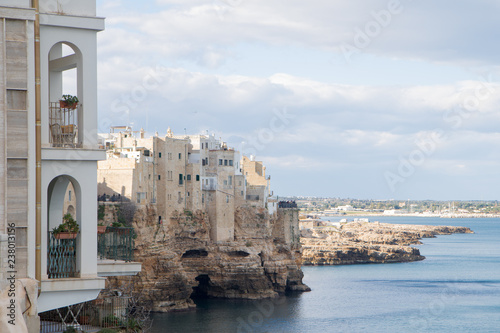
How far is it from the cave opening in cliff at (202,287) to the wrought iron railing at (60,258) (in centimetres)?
5363

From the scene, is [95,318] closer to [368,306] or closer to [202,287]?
[202,287]

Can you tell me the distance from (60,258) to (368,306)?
194 ft

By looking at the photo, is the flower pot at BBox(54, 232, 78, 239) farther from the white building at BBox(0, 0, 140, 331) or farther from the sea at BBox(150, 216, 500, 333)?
the sea at BBox(150, 216, 500, 333)

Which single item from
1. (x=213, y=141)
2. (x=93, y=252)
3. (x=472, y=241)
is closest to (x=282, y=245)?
(x=213, y=141)

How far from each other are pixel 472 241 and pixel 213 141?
4730 inches

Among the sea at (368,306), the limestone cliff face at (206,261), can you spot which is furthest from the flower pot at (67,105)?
the limestone cliff face at (206,261)

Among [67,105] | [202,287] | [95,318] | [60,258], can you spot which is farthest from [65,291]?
[202,287]

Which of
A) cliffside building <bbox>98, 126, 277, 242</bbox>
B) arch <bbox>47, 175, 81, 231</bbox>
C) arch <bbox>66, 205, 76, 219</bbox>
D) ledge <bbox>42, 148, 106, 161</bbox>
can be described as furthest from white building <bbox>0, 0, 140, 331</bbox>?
cliffside building <bbox>98, 126, 277, 242</bbox>

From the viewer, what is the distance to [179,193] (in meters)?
59.2

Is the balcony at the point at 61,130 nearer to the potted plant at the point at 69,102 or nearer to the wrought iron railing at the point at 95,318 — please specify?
the potted plant at the point at 69,102

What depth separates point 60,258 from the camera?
11609 millimetres

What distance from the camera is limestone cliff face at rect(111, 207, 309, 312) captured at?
182 ft

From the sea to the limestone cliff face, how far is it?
1.40m

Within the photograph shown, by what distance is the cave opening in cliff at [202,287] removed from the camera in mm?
65125
